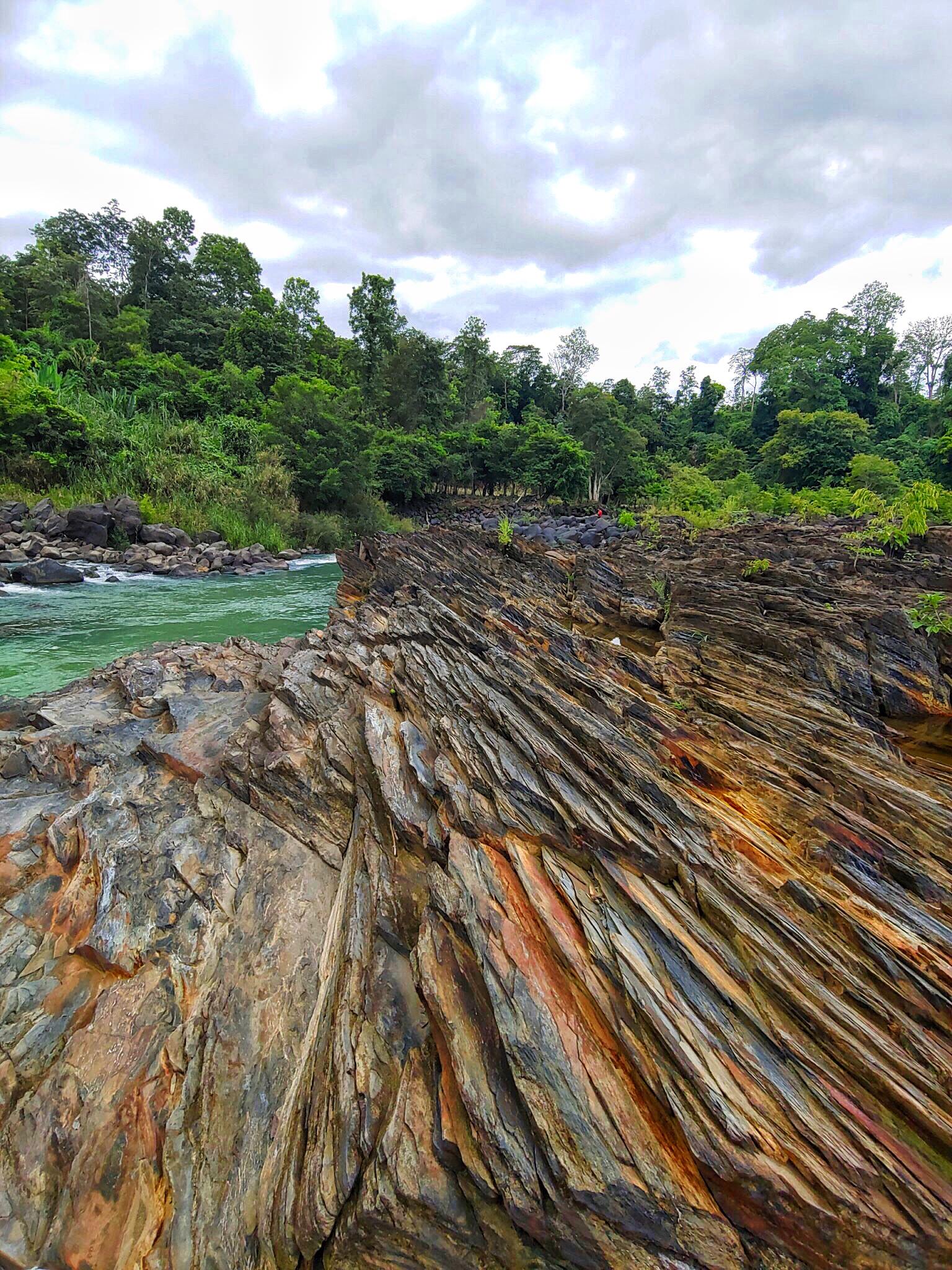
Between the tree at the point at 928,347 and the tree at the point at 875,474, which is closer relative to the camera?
the tree at the point at 875,474

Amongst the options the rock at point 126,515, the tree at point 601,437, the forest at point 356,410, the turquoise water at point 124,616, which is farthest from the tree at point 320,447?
the tree at point 601,437

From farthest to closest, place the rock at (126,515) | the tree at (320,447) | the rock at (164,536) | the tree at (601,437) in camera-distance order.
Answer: the tree at (601,437) → the tree at (320,447) → the rock at (164,536) → the rock at (126,515)

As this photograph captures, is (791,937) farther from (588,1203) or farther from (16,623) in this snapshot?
(16,623)

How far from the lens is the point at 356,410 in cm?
4684

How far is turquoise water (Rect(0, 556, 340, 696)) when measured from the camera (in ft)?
39.3

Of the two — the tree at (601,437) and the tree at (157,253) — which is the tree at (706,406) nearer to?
the tree at (601,437)

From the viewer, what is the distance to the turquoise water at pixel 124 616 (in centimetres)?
1197

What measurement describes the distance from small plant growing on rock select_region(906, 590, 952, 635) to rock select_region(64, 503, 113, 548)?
28.3 meters

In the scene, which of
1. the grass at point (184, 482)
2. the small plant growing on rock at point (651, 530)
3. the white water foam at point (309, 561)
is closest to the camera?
the grass at point (184, 482)

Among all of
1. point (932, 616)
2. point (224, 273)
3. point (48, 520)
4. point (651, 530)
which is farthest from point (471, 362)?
point (932, 616)

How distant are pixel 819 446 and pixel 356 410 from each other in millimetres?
41315

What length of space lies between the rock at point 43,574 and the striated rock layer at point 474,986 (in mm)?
14452

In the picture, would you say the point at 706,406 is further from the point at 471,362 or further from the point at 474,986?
the point at 474,986

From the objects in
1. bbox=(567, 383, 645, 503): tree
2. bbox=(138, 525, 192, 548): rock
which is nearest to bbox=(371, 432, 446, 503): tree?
bbox=(567, 383, 645, 503): tree
